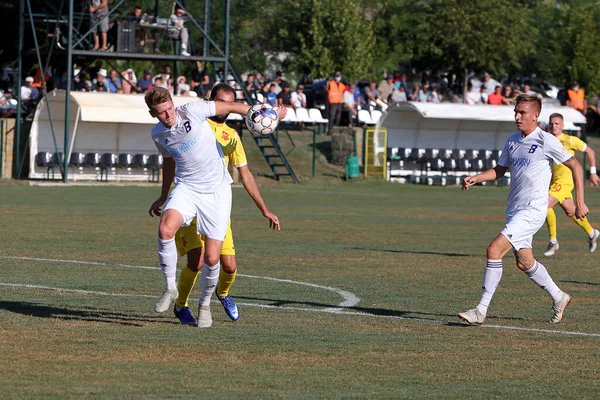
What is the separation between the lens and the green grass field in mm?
7336

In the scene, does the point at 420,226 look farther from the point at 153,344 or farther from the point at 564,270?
the point at 153,344

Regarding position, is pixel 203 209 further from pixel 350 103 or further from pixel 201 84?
pixel 350 103

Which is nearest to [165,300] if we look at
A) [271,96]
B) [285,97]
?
[271,96]

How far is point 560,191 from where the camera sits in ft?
54.9

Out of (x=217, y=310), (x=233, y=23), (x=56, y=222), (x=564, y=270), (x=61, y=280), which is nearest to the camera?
(x=217, y=310)

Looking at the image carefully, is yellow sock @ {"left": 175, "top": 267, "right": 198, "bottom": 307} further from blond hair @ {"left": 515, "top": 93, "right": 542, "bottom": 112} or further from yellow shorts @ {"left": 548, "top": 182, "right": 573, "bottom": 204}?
yellow shorts @ {"left": 548, "top": 182, "right": 573, "bottom": 204}

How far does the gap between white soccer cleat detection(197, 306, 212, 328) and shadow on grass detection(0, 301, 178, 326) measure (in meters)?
0.42

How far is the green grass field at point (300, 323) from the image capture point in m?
7.34

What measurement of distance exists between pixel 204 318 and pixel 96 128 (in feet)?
96.3

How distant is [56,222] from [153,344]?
13115mm

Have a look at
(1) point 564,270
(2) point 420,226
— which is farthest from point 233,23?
(1) point 564,270

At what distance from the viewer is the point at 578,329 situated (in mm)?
10031

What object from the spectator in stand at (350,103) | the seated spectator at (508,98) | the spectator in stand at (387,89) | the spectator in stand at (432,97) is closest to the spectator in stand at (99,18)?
the spectator in stand at (350,103)

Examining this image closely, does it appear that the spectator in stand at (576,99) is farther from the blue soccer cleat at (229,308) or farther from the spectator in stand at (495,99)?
the blue soccer cleat at (229,308)
